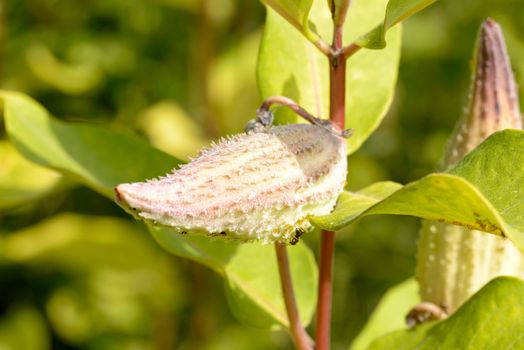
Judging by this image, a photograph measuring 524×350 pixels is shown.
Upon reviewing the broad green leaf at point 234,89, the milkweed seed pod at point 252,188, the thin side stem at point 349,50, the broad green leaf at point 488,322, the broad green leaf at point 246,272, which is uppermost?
the thin side stem at point 349,50

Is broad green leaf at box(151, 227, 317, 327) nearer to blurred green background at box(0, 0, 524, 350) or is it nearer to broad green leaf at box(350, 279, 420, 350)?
broad green leaf at box(350, 279, 420, 350)

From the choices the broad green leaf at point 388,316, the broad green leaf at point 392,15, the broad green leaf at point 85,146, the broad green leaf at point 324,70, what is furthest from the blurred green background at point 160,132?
the broad green leaf at point 392,15

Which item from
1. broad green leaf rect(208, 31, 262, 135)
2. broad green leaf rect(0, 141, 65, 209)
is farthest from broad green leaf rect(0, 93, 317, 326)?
broad green leaf rect(208, 31, 262, 135)

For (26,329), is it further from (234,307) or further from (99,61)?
(234,307)

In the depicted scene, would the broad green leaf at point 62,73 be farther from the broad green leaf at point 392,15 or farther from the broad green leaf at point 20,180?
the broad green leaf at point 392,15

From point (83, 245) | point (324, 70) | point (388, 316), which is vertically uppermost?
point (324, 70)

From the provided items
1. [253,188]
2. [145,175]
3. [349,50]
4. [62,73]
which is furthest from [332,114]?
[62,73]

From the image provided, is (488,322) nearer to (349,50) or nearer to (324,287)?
(324,287)
